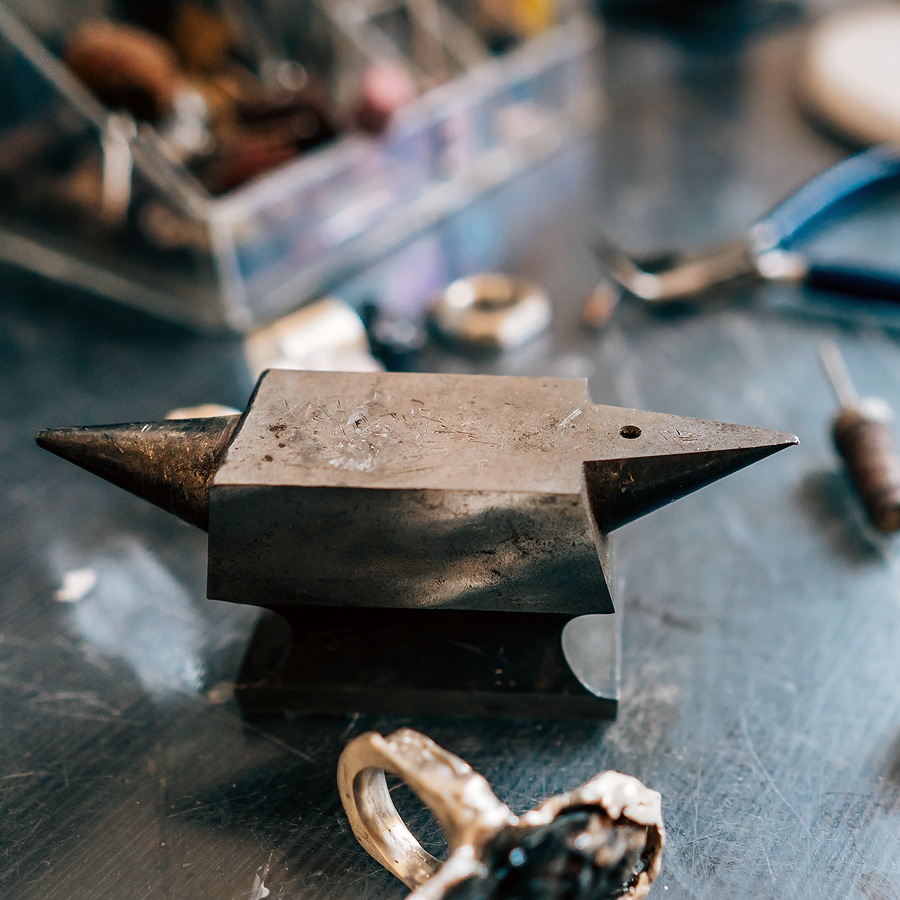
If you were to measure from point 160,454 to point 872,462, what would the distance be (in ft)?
1.54

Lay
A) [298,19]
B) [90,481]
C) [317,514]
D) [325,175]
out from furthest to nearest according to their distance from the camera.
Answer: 1. [298,19]
2. [325,175]
3. [90,481]
4. [317,514]

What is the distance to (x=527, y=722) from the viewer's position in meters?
0.44

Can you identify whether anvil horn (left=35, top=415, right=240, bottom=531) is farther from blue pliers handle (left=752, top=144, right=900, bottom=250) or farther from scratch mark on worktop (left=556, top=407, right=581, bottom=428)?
blue pliers handle (left=752, top=144, right=900, bottom=250)

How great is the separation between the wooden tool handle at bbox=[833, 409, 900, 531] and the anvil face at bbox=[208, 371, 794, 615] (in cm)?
22

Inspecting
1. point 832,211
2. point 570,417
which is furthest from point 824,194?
point 570,417

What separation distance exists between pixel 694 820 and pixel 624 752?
48 mm

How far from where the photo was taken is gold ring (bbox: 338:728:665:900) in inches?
10.7

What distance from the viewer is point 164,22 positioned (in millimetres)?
999

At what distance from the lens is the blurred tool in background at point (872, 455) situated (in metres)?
0.52

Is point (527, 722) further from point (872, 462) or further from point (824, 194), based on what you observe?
point (824, 194)

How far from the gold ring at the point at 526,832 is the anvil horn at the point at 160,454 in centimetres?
15

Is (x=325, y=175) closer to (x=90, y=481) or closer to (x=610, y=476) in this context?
(x=90, y=481)

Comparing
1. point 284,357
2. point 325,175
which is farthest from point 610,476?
point 325,175

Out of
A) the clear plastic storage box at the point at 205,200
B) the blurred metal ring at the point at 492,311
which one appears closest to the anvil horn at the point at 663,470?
the blurred metal ring at the point at 492,311
